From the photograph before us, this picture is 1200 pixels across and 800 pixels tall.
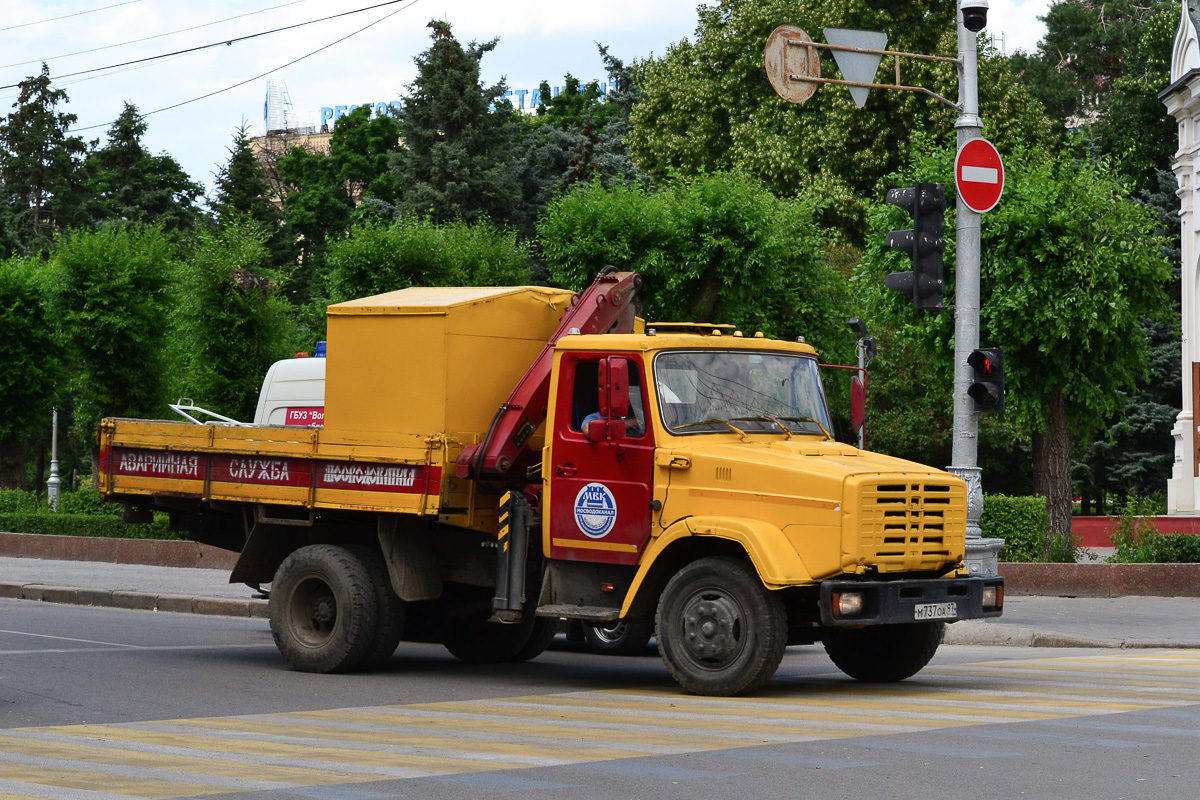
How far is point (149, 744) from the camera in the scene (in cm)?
848

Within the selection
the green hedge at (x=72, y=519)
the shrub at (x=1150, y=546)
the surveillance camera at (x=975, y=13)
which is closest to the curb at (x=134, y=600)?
the green hedge at (x=72, y=519)

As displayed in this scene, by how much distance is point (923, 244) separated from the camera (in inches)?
593

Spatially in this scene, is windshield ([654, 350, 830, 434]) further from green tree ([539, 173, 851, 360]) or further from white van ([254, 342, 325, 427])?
green tree ([539, 173, 851, 360])

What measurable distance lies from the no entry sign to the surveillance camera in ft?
3.95

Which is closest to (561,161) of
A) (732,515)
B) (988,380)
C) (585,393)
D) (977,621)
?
(977,621)

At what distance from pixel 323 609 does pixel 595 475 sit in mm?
2823

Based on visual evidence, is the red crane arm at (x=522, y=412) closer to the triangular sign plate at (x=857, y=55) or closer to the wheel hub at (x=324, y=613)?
the wheel hub at (x=324, y=613)

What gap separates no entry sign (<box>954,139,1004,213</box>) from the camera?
1566 cm

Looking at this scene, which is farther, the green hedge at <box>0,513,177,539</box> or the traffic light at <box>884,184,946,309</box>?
the green hedge at <box>0,513,177,539</box>

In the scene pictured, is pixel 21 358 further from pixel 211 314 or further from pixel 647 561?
pixel 647 561

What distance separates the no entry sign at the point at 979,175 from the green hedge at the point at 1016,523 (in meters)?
7.15

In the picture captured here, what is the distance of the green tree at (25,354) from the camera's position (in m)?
39.5

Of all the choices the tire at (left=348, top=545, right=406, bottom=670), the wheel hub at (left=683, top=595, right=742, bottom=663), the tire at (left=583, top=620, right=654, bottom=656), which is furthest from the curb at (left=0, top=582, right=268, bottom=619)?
the wheel hub at (left=683, top=595, right=742, bottom=663)

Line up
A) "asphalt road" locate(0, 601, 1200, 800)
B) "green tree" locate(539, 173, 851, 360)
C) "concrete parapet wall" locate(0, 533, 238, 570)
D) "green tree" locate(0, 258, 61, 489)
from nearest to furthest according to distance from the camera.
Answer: "asphalt road" locate(0, 601, 1200, 800), "concrete parapet wall" locate(0, 533, 238, 570), "green tree" locate(539, 173, 851, 360), "green tree" locate(0, 258, 61, 489)
